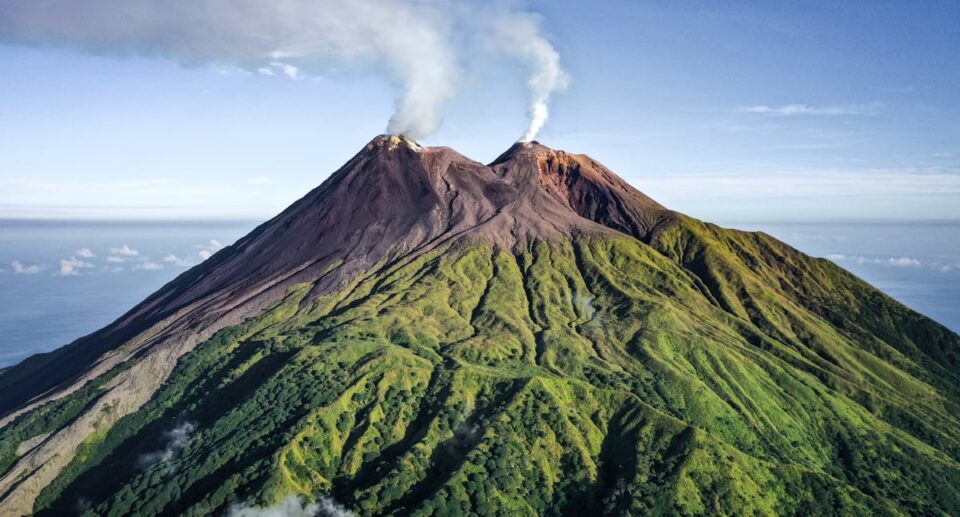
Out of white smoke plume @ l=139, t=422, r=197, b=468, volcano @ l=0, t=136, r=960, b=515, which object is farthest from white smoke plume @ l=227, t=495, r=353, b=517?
white smoke plume @ l=139, t=422, r=197, b=468

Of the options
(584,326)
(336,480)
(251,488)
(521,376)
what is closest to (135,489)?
(251,488)

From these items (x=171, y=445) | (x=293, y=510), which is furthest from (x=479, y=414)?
(x=171, y=445)

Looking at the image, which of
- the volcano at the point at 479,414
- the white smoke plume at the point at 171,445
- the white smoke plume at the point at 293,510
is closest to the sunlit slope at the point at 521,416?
the volcano at the point at 479,414

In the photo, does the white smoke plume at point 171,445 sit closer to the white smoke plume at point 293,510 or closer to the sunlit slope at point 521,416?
the sunlit slope at point 521,416

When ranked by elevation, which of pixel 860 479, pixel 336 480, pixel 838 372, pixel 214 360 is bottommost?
pixel 860 479

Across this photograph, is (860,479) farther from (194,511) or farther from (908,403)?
(194,511)

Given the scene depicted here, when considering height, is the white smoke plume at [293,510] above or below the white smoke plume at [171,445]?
below
